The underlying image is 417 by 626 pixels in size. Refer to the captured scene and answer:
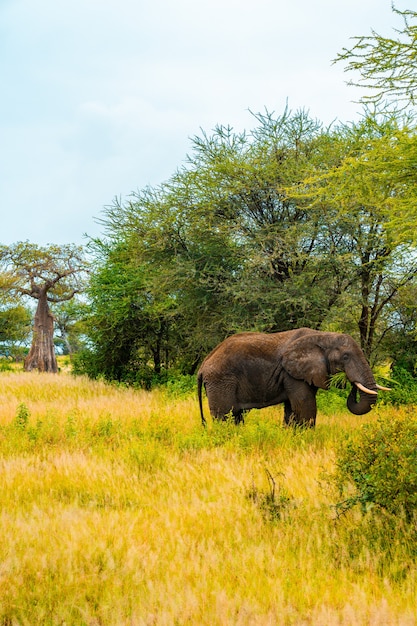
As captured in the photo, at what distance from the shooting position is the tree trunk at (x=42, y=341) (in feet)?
92.1

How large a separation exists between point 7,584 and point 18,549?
0.60 metres

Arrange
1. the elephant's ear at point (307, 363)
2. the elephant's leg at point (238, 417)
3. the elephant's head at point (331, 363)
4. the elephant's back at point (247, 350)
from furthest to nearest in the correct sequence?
the elephant's leg at point (238, 417), the elephant's back at point (247, 350), the elephant's ear at point (307, 363), the elephant's head at point (331, 363)

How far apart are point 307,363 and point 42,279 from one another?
823 inches

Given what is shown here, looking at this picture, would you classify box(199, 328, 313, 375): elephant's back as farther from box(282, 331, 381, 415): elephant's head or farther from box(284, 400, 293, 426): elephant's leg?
box(284, 400, 293, 426): elephant's leg

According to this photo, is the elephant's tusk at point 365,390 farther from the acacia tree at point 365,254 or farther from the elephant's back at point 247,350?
the acacia tree at point 365,254

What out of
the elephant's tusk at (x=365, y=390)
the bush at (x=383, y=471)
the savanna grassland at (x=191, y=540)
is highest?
the elephant's tusk at (x=365, y=390)

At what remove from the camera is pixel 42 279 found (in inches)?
1086

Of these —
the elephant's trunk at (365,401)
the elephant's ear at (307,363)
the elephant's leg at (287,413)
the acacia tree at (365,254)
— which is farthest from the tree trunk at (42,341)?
the elephant's trunk at (365,401)

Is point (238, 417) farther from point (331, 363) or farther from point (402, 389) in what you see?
point (402, 389)

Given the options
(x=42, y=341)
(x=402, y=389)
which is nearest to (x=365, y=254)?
(x=402, y=389)

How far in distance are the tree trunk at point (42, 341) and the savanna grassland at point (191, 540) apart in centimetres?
2030

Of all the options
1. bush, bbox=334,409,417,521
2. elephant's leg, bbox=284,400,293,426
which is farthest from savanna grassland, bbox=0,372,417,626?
elephant's leg, bbox=284,400,293,426

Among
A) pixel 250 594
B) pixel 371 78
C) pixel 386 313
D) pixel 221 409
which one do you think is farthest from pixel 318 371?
pixel 386 313

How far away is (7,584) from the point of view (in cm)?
394
